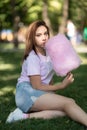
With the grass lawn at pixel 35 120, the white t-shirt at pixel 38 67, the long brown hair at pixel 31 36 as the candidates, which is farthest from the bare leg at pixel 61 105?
the long brown hair at pixel 31 36

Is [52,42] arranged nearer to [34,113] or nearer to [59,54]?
[59,54]

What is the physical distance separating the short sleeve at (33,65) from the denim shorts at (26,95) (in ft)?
0.59

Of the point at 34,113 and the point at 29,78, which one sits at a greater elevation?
the point at 29,78

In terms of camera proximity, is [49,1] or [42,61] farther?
[49,1]

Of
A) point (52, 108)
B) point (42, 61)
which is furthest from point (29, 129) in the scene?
point (42, 61)

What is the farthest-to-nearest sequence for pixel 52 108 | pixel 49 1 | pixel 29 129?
pixel 49 1, pixel 52 108, pixel 29 129

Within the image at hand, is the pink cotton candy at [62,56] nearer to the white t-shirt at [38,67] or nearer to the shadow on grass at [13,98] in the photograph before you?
the white t-shirt at [38,67]

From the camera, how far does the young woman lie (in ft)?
18.6

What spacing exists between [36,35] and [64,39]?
390 mm

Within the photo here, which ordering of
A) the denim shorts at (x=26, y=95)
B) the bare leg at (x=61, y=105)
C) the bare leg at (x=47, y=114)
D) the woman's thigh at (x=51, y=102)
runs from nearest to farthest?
the bare leg at (x=61, y=105), the woman's thigh at (x=51, y=102), the denim shorts at (x=26, y=95), the bare leg at (x=47, y=114)

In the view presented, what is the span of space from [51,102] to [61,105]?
0.40 ft

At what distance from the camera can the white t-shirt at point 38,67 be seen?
226 inches

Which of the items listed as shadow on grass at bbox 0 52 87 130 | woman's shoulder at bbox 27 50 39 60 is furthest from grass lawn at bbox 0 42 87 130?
woman's shoulder at bbox 27 50 39 60

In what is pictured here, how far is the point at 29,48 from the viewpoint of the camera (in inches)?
231
